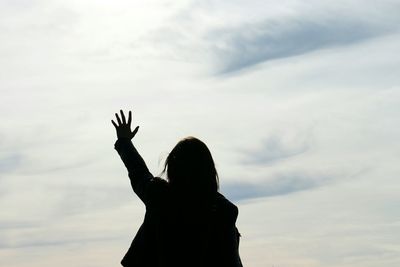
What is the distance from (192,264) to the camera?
5.46 meters

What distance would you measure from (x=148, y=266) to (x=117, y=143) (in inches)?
52.5

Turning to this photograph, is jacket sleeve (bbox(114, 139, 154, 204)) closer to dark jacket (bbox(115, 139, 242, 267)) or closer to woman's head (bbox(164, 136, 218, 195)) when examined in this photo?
dark jacket (bbox(115, 139, 242, 267))

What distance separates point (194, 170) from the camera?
5336 mm

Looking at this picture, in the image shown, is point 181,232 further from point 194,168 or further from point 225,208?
point 194,168

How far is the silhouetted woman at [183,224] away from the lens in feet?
17.7

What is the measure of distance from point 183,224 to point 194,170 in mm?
528

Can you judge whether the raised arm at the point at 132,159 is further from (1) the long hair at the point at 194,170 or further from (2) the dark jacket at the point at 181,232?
(1) the long hair at the point at 194,170

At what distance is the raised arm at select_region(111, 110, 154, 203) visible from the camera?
18.3 ft

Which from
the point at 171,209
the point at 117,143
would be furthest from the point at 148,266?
the point at 117,143

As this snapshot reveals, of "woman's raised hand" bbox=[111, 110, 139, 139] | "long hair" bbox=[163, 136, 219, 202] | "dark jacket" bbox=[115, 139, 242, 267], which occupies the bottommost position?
"dark jacket" bbox=[115, 139, 242, 267]

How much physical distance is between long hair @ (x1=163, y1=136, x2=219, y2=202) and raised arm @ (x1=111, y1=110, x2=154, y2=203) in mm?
307

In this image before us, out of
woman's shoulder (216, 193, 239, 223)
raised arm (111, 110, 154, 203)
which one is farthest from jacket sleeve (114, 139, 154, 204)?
woman's shoulder (216, 193, 239, 223)

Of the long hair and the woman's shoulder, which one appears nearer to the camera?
the long hair

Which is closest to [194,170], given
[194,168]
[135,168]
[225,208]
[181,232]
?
[194,168]
